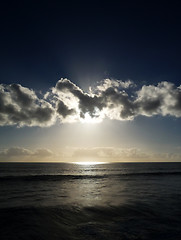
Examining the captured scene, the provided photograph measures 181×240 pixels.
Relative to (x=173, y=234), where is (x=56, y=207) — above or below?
below

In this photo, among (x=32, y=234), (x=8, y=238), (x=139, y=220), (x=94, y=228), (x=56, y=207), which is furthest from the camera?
(x=56, y=207)

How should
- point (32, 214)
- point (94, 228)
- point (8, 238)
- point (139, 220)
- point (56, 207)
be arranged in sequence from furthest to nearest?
1. point (56, 207)
2. point (32, 214)
3. point (139, 220)
4. point (94, 228)
5. point (8, 238)

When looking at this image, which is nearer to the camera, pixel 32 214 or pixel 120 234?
pixel 120 234

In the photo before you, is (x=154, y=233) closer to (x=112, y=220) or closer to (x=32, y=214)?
(x=112, y=220)

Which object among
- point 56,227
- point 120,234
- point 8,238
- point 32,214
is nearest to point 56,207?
point 32,214

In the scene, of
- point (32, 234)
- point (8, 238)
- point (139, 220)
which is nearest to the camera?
point (8, 238)

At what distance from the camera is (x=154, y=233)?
724cm

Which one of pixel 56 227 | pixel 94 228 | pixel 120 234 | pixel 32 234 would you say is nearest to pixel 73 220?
pixel 56 227

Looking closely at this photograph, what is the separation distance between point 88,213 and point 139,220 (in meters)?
3.41

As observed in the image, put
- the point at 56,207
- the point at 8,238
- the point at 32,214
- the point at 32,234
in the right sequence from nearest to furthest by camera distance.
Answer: the point at 8,238, the point at 32,234, the point at 32,214, the point at 56,207

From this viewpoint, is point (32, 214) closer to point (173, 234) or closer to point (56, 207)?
Result: point (56, 207)

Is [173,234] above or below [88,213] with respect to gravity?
above

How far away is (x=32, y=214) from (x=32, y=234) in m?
3.44

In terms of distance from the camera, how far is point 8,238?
688 cm
